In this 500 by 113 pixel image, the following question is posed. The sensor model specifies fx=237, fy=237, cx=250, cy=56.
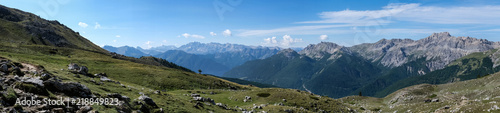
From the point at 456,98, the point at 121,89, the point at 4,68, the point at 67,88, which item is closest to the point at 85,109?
the point at 67,88

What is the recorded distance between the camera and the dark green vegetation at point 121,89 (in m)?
23.1

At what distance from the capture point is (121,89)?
36875mm

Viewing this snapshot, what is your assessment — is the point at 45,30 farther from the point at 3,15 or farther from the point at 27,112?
the point at 27,112

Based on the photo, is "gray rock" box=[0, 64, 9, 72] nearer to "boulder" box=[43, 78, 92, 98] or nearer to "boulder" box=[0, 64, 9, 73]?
"boulder" box=[0, 64, 9, 73]

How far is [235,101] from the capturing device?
66125mm

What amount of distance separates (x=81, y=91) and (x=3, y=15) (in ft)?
657

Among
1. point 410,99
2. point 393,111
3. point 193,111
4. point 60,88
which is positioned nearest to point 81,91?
point 60,88

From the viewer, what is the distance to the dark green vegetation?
23.1 m

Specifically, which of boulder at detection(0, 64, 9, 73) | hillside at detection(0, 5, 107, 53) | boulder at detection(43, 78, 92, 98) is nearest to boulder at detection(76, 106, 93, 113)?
boulder at detection(43, 78, 92, 98)

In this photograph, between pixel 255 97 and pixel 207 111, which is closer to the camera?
pixel 207 111

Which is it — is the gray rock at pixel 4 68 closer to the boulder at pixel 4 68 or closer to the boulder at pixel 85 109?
the boulder at pixel 4 68

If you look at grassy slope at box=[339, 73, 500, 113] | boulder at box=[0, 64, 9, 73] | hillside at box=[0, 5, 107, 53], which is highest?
hillside at box=[0, 5, 107, 53]

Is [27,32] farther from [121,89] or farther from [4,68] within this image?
[4,68]

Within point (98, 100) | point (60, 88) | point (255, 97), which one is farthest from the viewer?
point (255, 97)
